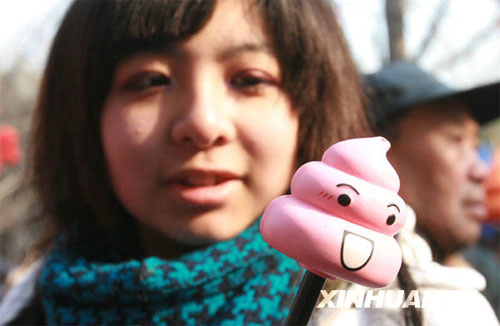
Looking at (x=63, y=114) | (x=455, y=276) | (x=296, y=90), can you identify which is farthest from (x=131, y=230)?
(x=455, y=276)

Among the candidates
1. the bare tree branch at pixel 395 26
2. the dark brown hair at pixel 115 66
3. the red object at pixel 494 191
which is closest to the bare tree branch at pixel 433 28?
the bare tree branch at pixel 395 26

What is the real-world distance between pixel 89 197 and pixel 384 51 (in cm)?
107

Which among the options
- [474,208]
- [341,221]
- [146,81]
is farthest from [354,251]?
[474,208]

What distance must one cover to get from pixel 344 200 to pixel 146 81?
345mm

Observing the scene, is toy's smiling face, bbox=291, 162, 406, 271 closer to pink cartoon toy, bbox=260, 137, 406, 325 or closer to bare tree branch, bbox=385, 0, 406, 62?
pink cartoon toy, bbox=260, 137, 406, 325

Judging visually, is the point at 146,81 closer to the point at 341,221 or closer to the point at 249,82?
the point at 249,82

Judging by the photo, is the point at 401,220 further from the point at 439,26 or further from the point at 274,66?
the point at 439,26

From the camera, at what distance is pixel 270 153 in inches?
20.1

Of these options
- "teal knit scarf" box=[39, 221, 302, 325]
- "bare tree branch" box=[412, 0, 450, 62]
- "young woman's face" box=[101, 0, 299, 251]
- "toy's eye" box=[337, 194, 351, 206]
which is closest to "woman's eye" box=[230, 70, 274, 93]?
"young woman's face" box=[101, 0, 299, 251]

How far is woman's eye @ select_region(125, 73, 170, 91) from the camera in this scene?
55 centimetres

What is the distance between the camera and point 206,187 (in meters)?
0.52

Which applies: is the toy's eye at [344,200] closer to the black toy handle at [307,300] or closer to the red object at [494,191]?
the black toy handle at [307,300]

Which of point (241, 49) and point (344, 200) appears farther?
A: point (241, 49)

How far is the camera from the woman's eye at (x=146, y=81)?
1.79ft
